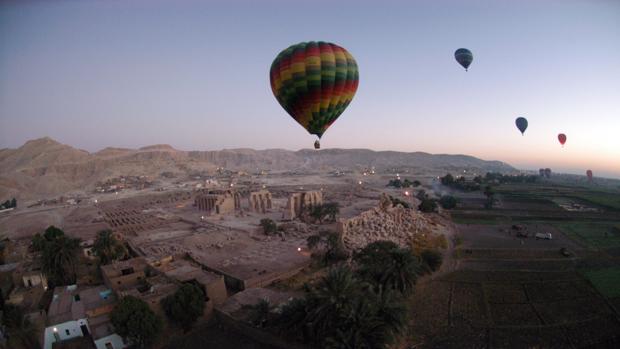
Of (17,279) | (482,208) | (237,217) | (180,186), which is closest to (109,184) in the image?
(180,186)

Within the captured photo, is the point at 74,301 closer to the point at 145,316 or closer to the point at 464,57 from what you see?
the point at 145,316

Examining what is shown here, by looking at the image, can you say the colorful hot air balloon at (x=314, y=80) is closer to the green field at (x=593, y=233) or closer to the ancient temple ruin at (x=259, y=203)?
the green field at (x=593, y=233)

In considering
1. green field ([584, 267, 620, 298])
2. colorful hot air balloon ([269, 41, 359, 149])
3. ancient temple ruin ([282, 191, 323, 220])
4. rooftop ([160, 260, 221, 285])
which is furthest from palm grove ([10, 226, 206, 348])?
ancient temple ruin ([282, 191, 323, 220])

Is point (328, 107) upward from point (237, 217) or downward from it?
upward

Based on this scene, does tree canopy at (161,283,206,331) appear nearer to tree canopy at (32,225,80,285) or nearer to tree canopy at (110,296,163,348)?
tree canopy at (110,296,163,348)

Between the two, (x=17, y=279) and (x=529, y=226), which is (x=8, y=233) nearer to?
(x=17, y=279)
